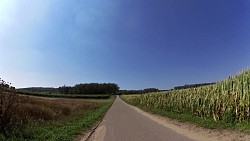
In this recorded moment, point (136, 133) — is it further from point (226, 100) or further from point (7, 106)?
point (226, 100)

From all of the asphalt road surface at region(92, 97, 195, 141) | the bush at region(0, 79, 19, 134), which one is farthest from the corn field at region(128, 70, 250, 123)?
the bush at region(0, 79, 19, 134)

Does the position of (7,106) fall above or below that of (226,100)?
below

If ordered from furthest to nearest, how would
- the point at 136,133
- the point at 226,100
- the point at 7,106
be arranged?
the point at 226,100
the point at 136,133
the point at 7,106

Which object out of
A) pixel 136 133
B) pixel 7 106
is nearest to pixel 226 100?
pixel 136 133

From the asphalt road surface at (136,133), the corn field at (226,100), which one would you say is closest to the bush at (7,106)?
the asphalt road surface at (136,133)

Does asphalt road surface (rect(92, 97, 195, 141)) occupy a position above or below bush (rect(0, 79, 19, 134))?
below

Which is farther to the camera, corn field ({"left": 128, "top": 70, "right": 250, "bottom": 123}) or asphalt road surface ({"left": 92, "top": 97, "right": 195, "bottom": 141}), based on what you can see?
corn field ({"left": 128, "top": 70, "right": 250, "bottom": 123})

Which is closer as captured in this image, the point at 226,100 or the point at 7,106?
the point at 7,106

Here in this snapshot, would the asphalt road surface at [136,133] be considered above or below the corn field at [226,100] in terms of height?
below

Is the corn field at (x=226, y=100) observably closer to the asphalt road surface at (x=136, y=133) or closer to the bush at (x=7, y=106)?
the asphalt road surface at (x=136, y=133)

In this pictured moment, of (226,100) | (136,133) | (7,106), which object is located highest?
(226,100)

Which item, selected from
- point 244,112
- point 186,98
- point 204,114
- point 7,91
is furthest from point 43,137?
point 186,98

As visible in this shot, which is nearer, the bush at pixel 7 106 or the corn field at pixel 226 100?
the bush at pixel 7 106

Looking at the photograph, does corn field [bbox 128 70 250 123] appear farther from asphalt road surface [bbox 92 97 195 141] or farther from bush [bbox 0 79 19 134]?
bush [bbox 0 79 19 134]
